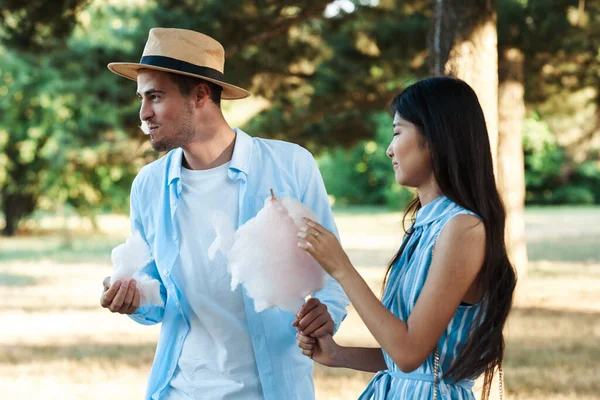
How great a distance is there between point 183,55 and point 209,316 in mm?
972

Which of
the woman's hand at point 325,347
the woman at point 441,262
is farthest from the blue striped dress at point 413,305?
the woman's hand at point 325,347

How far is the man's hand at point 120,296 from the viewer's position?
9.93 ft

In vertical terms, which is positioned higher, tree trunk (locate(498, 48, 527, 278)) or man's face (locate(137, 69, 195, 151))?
man's face (locate(137, 69, 195, 151))

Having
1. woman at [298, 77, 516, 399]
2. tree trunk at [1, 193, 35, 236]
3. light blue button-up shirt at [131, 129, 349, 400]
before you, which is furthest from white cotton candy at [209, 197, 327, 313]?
tree trunk at [1, 193, 35, 236]

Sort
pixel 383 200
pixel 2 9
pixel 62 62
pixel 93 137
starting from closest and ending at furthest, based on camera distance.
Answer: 1. pixel 2 9
2. pixel 62 62
3. pixel 93 137
4. pixel 383 200

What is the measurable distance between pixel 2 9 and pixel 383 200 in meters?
52.5

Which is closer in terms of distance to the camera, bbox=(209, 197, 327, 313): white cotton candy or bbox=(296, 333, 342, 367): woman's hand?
bbox=(209, 197, 327, 313): white cotton candy

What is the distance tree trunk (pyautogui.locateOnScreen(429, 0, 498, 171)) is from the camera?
20.8 feet

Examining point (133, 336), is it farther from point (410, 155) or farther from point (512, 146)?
point (410, 155)

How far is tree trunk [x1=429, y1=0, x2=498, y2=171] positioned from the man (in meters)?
3.21

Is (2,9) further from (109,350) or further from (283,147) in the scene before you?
(283,147)

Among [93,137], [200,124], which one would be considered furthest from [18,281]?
[200,124]

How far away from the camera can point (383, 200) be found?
60.0m

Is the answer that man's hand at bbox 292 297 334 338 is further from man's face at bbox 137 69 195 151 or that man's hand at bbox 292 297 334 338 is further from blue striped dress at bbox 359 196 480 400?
man's face at bbox 137 69 195 151
